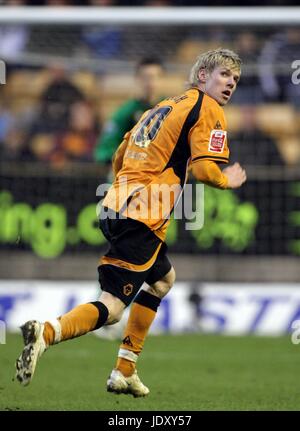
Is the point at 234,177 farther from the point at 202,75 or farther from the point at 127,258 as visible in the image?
the point at 127,258

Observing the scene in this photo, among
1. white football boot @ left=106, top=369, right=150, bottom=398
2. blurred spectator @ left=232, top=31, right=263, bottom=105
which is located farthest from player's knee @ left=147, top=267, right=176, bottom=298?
blurred spectator @ left=232, top=31, right=263, bottom=105

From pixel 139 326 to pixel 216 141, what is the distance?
1189 millimetres

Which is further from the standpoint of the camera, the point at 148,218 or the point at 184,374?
the point at 184,374

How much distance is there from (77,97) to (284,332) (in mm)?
3619

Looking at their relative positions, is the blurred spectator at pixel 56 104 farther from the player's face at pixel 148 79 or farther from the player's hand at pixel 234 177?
the player's hand at pixel 234 177

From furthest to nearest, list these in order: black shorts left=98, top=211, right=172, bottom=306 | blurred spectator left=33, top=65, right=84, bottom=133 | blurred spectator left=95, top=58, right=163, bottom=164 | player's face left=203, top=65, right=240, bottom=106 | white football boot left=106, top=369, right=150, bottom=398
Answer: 1. blurred spectator left=33, top=65, right=84, bottom=133
2. blurred spectator left=95, top=58, right=163, bottom=164
3. white football boot left=106, top=369, right=150, bottom=398
4. player's face left=203, top=65, right=240, bottom=106
5. black shorts left=98, top=211, right=172, bottom=306

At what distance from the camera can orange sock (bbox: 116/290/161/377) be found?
5.53m

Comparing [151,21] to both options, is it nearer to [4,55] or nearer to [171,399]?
[4,55]

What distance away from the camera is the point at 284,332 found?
407 inches

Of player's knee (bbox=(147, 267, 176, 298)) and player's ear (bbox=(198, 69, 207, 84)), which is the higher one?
player's ear (bbox=(198, 69, 207, 84))

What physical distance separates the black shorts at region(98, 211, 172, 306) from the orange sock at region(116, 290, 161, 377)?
393mm

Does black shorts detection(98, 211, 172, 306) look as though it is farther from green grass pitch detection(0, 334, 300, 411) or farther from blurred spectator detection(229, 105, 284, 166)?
blurred spectator detection(229, 105, 284, 166)

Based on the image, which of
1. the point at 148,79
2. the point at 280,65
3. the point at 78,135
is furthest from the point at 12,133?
the point at 148,79
